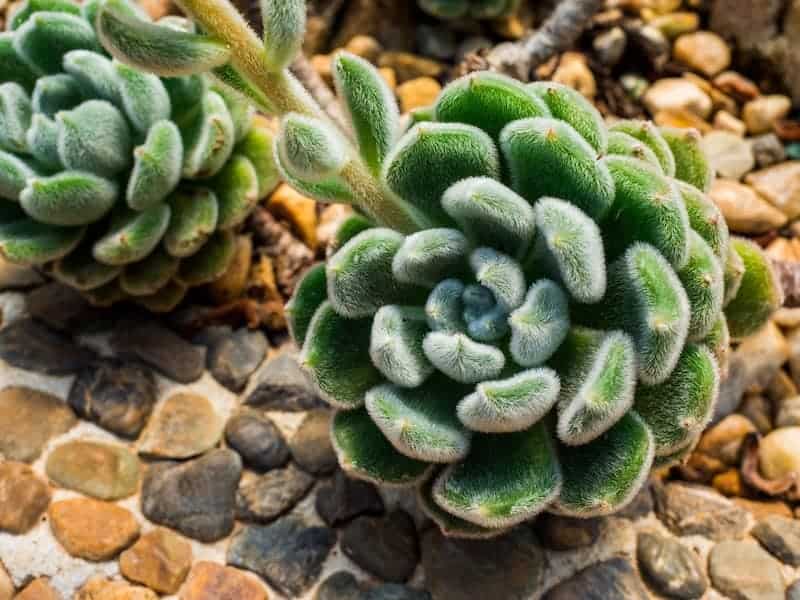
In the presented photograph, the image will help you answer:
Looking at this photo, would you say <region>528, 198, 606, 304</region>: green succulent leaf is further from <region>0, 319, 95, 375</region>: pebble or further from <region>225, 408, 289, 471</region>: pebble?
<region>0, 319, 95, 375</region>: pebble

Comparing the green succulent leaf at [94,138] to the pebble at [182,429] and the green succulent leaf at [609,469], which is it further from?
the green succulent leaf at [609,469]

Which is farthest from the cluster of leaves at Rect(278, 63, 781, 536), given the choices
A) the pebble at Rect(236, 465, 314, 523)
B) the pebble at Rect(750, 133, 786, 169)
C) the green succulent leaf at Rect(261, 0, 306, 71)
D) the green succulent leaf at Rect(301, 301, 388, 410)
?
the pebble at Rect(750, 133, 786, 169)

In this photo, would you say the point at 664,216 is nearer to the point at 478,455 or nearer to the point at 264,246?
the point at 478,455

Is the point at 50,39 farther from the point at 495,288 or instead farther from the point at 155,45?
the point at 495,288

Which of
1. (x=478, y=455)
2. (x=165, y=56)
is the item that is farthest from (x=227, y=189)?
(x=478, y=455)

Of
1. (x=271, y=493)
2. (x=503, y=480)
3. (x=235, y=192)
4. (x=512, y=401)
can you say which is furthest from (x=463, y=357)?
(x=235, y=192)
